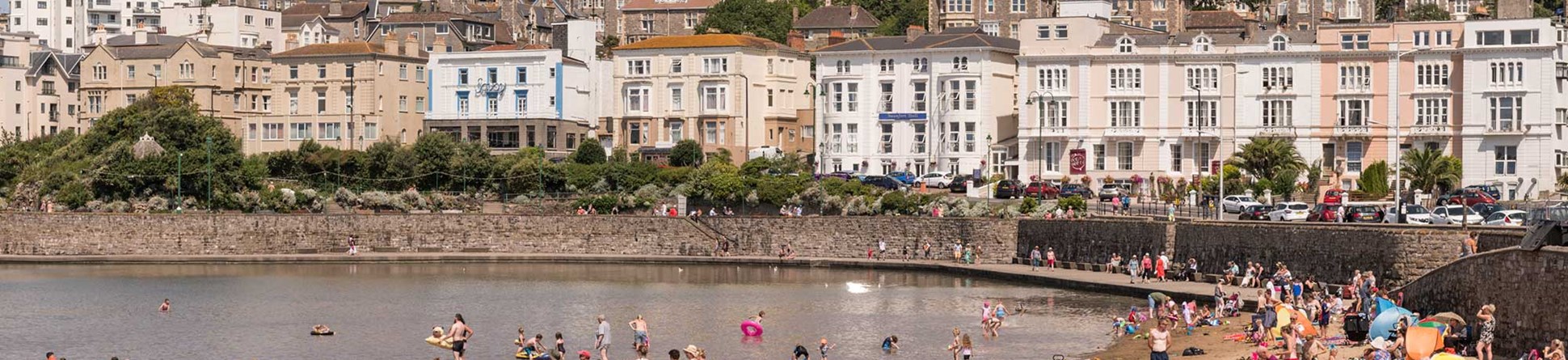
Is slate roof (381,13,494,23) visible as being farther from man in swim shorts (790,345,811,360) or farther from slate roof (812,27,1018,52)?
man in swim shorts (790,345,811,360)

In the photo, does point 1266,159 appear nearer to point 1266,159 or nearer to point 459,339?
point 1266,159

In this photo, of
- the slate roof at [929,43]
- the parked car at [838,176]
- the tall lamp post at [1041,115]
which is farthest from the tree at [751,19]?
the tall lamp post at [1041,115]

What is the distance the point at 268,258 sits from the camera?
288 feet

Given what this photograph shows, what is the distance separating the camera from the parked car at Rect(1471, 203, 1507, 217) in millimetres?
68688

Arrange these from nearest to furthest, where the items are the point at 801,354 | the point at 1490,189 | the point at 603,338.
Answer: the point at 801,354 → the point at 603,338 → the point at 1490,189

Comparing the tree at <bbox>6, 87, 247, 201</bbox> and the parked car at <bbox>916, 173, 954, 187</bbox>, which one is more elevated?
the tree at <bbox>6, 87, 247, 201</bbox>

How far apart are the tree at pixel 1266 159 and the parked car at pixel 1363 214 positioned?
1580 cm

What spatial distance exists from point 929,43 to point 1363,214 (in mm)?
37670

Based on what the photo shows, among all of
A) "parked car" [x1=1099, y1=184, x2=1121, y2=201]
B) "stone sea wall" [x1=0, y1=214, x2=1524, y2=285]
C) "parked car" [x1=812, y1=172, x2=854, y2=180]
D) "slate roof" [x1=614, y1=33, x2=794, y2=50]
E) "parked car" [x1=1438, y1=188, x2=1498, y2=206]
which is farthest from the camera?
"slate roof" [x1=614, y1=33, x2=794, y2=50]

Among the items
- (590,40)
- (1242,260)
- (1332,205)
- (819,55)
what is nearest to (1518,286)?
(1242,260)

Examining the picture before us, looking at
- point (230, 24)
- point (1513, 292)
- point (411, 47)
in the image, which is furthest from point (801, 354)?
point (230, 24)

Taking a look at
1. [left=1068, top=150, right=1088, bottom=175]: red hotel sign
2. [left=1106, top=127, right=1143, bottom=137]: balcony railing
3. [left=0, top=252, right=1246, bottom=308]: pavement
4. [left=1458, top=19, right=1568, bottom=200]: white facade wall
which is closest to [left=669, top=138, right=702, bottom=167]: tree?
[left=1068, top=150, right=1088, bottom=175]: red hotel sign

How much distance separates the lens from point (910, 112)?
4198 inches

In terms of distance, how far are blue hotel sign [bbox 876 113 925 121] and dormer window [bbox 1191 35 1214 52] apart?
14.8 metres
